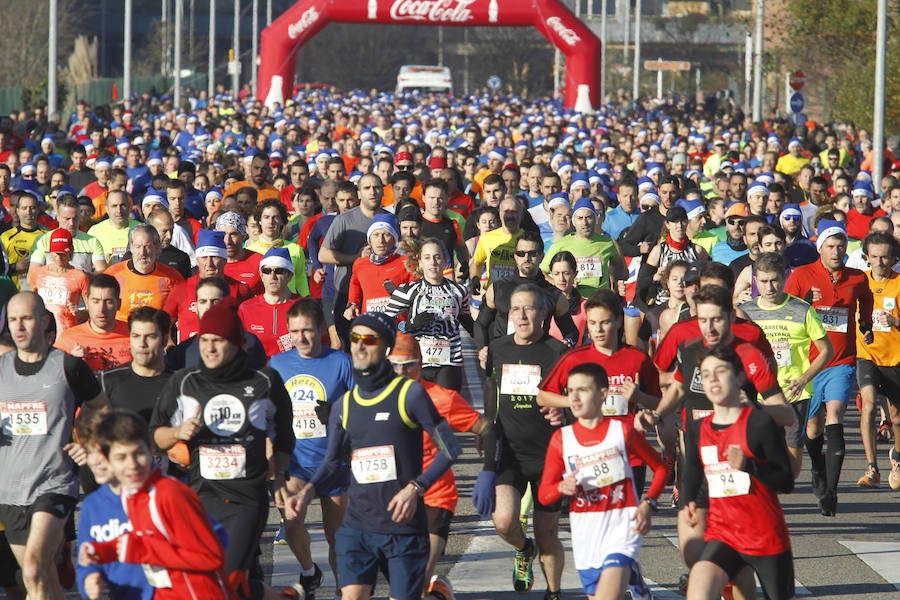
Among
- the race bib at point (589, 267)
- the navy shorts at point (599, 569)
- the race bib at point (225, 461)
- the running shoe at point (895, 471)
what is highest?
the race bib at point (589, 267)

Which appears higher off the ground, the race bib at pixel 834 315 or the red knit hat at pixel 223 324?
the red knit hat at pixel 223 324

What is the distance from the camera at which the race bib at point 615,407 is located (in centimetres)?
862

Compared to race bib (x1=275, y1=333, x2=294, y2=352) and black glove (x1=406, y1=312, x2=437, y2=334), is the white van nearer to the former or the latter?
black glove (x1=406, y1=312, x2=437, y2=334)

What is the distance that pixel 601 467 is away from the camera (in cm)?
738

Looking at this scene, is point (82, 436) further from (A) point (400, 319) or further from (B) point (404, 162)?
(B) point (404, 162)

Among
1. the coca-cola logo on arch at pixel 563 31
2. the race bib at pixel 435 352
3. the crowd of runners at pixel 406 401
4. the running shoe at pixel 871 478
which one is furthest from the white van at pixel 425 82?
the race bib at pixel 435 352

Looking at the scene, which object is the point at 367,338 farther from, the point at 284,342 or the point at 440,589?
the point at 284,342

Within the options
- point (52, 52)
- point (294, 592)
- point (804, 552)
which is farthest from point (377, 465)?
point (52, 52)

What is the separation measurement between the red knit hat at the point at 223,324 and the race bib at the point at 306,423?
1.07 m

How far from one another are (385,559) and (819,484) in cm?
458

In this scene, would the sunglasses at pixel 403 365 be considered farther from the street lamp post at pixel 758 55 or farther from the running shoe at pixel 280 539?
the street lamp post at pixel 758 55

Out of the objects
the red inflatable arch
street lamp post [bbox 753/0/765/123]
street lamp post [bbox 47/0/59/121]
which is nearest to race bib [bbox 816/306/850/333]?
street lamp post [bbox 47/0/59/121]

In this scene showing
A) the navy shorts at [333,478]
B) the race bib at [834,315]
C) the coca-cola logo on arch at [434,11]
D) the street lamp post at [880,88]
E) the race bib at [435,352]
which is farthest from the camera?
the coca-cola logo on arch at [434,11]

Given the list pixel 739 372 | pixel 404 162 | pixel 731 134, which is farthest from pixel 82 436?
pixel 731 134
